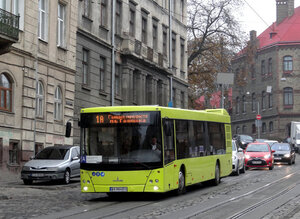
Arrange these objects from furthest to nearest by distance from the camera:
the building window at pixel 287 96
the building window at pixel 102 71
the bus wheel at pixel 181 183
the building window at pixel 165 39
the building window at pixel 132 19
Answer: the building window at pixel 287 96
the building window at pixel 165 39
the building window at pixel 132 19
the building window at pixel 102 71
the bus wheel at pixel 181 183

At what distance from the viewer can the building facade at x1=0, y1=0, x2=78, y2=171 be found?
2762 centimetres

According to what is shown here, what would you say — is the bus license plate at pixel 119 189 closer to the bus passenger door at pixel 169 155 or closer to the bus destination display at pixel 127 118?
the bus passenger door at pixel 169 155

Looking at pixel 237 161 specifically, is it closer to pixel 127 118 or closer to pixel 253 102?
pixel 127 118

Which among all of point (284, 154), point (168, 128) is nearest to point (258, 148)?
point (284, 154)

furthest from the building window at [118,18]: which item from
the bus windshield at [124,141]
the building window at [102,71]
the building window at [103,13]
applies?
the bus windshield at [124,141]

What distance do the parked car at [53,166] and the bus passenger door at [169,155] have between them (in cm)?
724

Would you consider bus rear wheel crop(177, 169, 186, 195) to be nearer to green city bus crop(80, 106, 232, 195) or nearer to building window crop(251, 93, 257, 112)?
green city bus crop(80, 106, 232, 195)

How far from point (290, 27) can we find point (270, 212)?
76225mm

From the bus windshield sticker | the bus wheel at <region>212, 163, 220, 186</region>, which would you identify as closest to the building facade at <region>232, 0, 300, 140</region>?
the bus wheel at <region>212, 163, 220, 186</region>

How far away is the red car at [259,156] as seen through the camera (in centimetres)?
3547

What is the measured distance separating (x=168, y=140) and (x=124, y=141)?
1285 millimetres

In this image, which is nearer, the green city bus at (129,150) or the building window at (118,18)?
the green city bus at (129,150)

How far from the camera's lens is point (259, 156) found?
35.8m

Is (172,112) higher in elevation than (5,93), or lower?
lower
